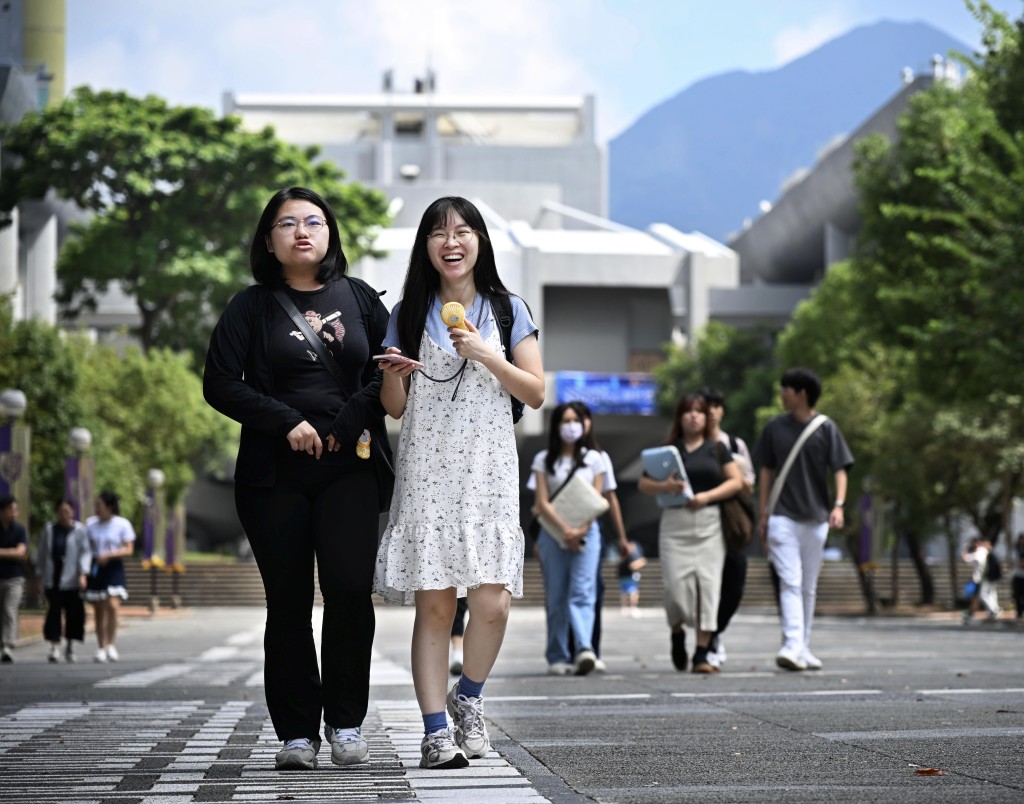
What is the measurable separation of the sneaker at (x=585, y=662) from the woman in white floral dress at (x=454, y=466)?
614 centimetres

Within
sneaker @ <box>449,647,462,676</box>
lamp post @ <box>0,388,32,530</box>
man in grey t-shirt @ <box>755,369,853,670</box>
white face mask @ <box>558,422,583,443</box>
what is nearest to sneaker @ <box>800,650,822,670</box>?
man in grey t-shirt @ <box>755,369,853,670</box>

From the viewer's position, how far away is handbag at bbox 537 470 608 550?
13.0m

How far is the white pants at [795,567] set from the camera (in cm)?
1247

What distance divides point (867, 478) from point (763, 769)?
38.2 metres

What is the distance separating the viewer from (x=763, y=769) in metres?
5.90

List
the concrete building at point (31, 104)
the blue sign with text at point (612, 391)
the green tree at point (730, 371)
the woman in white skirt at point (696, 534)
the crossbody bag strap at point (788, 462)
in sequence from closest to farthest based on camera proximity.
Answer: the woman in white skirt at point (696, 534)
the crossbody bag strap at point (788, 462)
the concrete building at point (31, 104)
the green tree at point (730, 371)
the blue sign with text at point (612, 391)

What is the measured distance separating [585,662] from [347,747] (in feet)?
21.3

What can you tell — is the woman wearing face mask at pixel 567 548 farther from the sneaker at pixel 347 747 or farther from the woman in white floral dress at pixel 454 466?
the sneaker at pixel 347 747

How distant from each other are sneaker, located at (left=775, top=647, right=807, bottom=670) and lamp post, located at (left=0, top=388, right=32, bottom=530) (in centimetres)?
1260

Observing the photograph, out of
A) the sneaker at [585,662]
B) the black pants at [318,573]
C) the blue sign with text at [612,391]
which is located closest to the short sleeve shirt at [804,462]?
the sneaker at [585,662]

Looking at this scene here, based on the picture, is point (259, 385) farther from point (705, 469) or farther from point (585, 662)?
point (705, 469)

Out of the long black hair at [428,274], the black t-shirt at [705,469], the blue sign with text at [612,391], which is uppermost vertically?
the blue sign with text at [612,391]

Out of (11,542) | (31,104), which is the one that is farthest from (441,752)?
(31,104)

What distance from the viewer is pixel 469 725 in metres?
6.38
